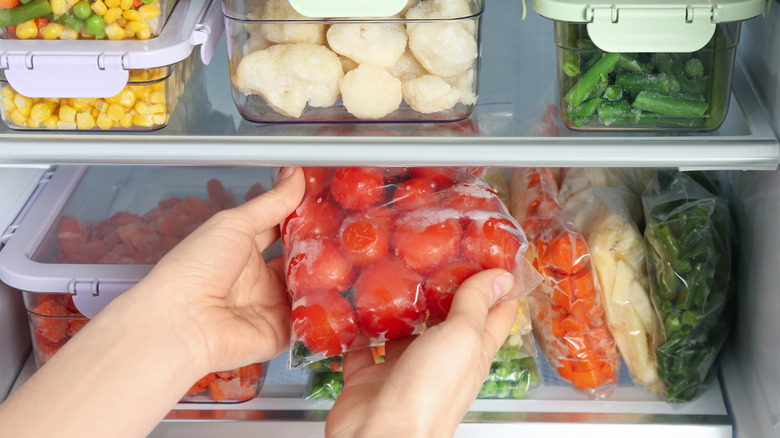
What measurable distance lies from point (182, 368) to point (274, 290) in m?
0.28

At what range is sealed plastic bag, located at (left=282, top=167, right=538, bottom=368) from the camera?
1.04m

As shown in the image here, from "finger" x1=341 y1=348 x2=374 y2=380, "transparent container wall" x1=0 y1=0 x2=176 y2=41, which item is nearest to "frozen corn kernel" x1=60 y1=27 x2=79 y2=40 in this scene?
"transparent container wall" x1=0 y1=0 x2=176 y2=41

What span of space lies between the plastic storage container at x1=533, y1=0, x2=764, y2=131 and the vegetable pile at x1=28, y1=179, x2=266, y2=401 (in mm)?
730

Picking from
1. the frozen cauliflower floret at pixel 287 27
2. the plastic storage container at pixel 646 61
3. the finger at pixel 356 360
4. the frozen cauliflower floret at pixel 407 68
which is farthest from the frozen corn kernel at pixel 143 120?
the plastic storage container at pixel 646 61

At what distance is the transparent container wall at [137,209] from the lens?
1335 mm

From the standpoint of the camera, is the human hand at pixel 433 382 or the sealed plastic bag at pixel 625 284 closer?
the human hand at pixel 433 382

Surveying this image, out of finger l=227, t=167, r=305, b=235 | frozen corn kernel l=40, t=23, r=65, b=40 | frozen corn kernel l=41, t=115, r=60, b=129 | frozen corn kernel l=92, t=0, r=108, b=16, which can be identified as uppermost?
frozen corn kernel l=92, t=0, r=108, b=16

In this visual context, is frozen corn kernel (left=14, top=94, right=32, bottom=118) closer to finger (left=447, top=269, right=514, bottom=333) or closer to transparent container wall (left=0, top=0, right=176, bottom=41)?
transparent container wall (left=0, top=0, right=176, bottom=41)

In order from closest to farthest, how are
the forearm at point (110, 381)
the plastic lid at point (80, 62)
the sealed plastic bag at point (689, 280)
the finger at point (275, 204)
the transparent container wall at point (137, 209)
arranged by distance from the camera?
the forearm at point (110, 381)
the plastic lid at point (80, 62)
the finger at point (275, 204)
the sealed plastic bag at point (689, 280)
the transparent container wall at point (137, 209)

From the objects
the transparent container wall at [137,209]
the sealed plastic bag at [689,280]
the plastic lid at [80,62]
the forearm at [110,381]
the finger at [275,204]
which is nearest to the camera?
the forearm at [110,381]

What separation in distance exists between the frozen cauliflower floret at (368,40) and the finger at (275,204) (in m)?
0.25

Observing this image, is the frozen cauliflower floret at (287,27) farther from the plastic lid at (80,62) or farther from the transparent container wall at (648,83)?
the transparent container wall at (648,83)

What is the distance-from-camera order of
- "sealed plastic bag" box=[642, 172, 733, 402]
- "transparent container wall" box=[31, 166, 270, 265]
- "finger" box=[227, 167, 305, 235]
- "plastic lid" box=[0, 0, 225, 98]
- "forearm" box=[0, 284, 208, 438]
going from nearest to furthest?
1. "forearm" box=[0, 284, 208, 438]
2. "plastic lid" box=[0, 0, 225, 98]
3. "finger" box=[227, 167, 305, 235]
4. "sealed plastic bag" box=[642, 172, 733, 402]
5. "transparent container wall" box=[31, 166, 270, 265]

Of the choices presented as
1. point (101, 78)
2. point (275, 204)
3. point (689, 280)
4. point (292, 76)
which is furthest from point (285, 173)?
point (689, 280)
